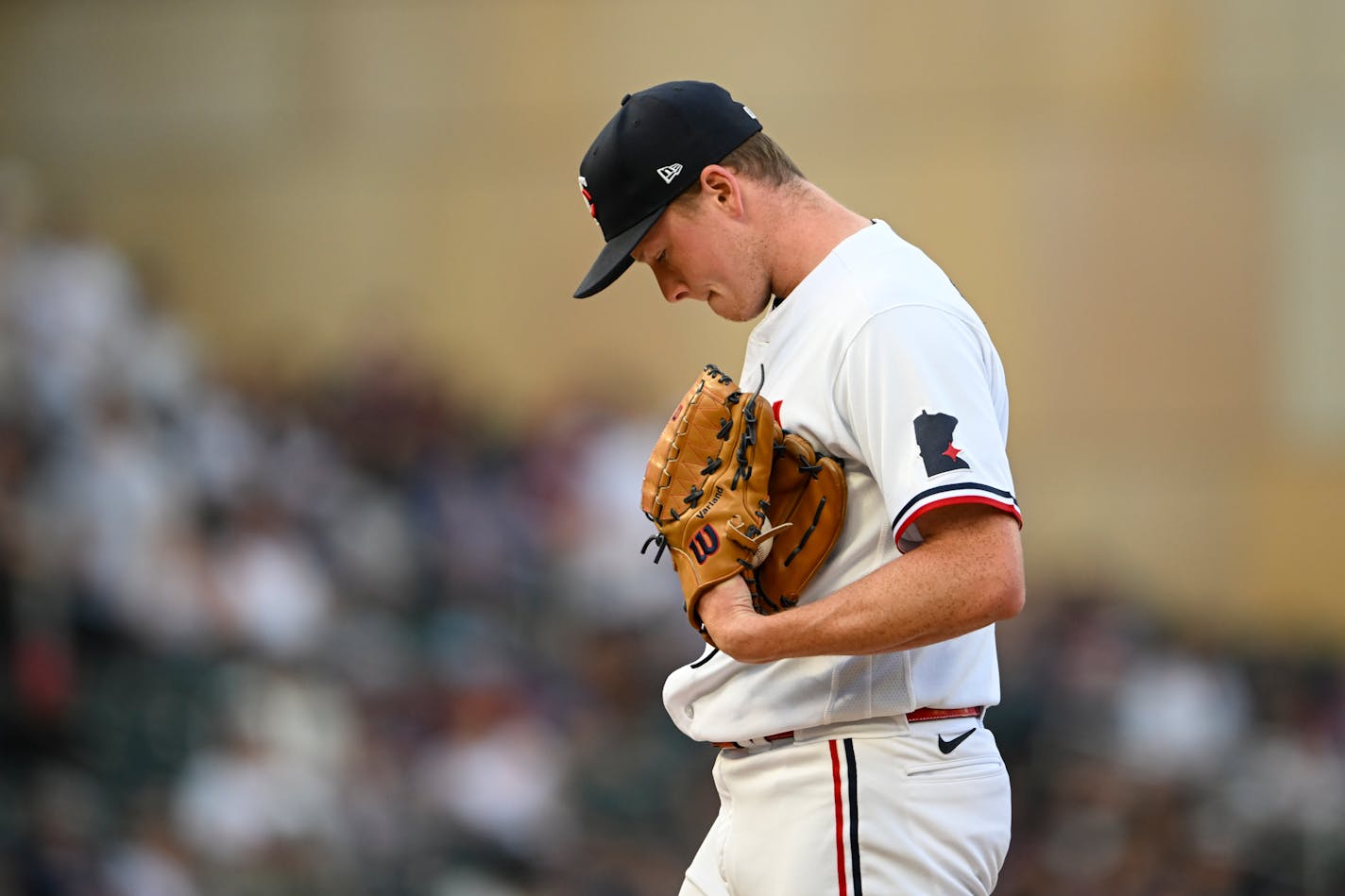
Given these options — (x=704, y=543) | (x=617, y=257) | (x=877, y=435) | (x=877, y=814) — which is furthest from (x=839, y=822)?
(x=617, y=257)

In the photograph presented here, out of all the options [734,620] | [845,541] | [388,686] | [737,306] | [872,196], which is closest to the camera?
[734,620]

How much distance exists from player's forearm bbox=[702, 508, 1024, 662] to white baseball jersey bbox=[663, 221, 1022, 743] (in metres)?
0.06

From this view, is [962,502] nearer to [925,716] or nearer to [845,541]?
[845,541]

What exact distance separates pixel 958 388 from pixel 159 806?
6.41 m

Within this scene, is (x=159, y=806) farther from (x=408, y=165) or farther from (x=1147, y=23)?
(x=1147, y=23)

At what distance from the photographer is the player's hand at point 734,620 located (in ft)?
8.05

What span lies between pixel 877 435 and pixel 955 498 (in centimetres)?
17

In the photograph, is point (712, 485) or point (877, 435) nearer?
point (877, 435)

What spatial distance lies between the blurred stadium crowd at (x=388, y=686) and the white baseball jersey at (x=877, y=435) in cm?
477

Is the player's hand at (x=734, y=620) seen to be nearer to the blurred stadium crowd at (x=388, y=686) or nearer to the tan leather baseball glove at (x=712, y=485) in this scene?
the tan leather baseball glove at (x=712, y=485)

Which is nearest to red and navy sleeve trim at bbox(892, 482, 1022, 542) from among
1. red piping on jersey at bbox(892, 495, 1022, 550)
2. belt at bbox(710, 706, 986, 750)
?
red piping on jersey at bbox(892, 495, 1022, 550)

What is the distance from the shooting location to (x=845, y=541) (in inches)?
102

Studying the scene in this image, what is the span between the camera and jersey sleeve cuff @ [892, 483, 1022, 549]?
232 centimetres

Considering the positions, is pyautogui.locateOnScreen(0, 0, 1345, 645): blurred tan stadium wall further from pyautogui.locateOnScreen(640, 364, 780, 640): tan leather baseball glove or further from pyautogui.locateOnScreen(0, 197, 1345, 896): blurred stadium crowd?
pyautogui.locateOnScreen(640, 364, 780, 640): tan leather baseball glove
